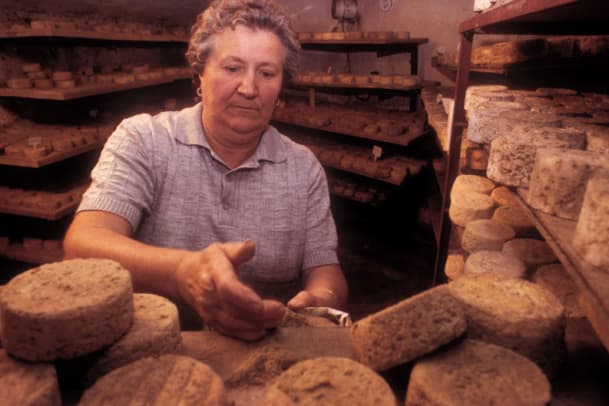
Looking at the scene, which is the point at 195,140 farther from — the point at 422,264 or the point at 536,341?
the point at 422,264

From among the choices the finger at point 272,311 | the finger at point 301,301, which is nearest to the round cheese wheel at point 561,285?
the finger at point 301,301

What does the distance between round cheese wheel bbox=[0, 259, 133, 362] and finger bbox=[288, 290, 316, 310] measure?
62 cm

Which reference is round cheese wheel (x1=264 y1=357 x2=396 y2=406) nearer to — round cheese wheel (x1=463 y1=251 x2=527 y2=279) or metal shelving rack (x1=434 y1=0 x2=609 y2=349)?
metal shelving rack (x1=434 y1=0 x2=609 y2=349)

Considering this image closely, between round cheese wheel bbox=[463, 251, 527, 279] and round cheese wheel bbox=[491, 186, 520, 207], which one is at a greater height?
round cheese wheel bbox=[491, 186, 520, 207]

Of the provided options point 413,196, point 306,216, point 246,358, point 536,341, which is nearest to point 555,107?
point 306,216

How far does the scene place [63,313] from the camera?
854mm

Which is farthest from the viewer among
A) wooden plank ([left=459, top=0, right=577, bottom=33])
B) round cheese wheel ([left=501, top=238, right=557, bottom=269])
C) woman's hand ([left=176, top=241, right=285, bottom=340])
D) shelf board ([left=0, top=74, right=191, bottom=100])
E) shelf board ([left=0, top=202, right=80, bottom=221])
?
shelf board ([left=0, top=202, right=80, bottom=221])

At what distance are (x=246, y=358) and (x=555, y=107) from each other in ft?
6.23

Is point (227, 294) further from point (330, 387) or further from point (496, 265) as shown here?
point (496, 265)

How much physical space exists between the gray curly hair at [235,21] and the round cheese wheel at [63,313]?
118 centimetres

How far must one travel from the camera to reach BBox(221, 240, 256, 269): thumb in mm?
1038

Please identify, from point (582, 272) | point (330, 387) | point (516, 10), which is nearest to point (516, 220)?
point (516, 10)

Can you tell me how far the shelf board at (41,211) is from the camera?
3832 mm

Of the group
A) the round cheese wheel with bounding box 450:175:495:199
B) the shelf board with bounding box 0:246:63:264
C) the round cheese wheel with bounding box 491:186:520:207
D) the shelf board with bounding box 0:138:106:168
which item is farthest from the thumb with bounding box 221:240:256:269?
the shelf board with bounding box 0:246:63:264
